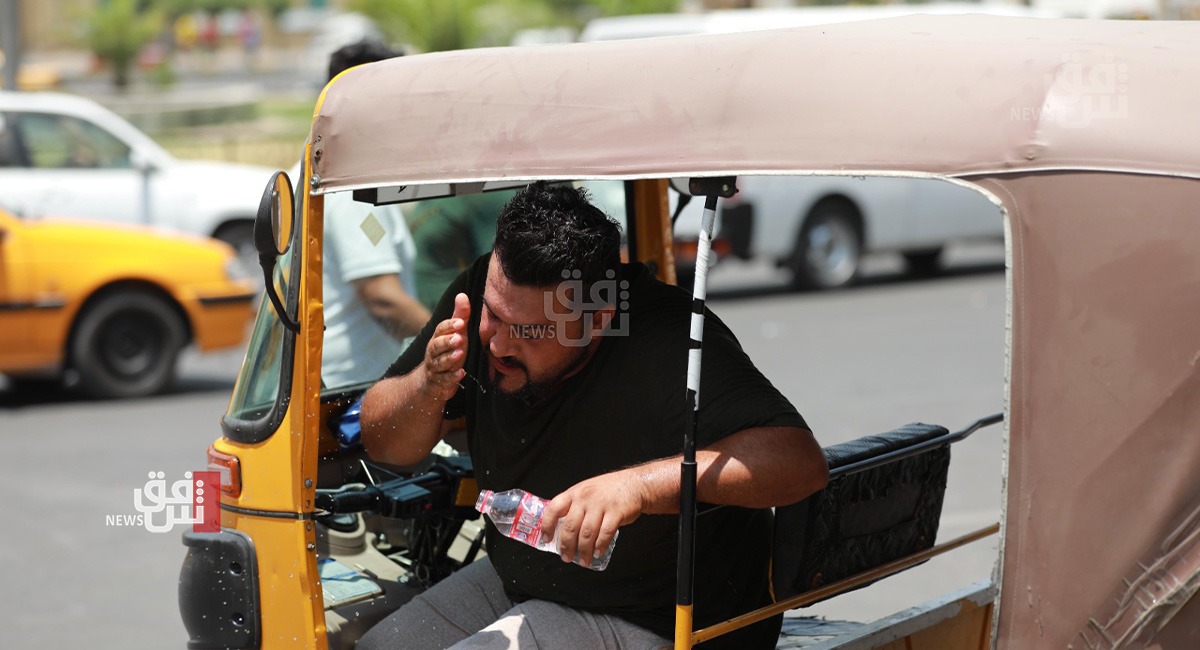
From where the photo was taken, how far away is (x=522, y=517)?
2.47 m

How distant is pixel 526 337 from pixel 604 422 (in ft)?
0.73

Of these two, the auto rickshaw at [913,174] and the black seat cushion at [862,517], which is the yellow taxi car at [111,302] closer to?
the auto rickshaw at [913,174]

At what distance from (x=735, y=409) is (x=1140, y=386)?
0.79 metres

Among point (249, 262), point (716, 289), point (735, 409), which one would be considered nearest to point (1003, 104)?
point (735, 409)

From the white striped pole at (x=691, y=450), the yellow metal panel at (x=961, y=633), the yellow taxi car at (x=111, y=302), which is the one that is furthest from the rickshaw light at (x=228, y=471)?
the yellow taxi car at (x=111, y=302)

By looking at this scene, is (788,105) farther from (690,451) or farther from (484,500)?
(484,500)

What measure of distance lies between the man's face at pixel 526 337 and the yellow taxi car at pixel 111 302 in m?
6.87

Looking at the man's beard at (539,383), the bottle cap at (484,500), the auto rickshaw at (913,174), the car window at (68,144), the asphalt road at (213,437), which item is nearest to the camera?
the auto rickshaw at (913,174)

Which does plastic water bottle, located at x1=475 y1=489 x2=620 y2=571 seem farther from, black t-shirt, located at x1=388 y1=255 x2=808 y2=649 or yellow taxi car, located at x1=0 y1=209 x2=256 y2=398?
yellow taxi car, located at x1=0 y1=209 x2=256 y2=398

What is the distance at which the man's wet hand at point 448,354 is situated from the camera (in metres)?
2.70
